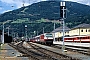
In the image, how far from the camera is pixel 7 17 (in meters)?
167

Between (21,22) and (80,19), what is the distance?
130ft

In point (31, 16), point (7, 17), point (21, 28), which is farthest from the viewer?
point (31, 16)

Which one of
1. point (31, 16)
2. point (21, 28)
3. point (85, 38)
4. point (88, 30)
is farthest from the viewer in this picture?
point (31, 16)

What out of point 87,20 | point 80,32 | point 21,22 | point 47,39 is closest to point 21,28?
point 21,22

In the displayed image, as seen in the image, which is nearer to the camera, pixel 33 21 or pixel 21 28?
pixel 21 28

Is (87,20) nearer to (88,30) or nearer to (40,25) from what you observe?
(40,25)

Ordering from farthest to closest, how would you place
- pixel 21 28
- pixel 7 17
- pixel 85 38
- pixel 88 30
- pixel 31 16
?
pixel 31 16, pixel 21 28, pixel 7 17, pixel 88 30, pixel 85 38

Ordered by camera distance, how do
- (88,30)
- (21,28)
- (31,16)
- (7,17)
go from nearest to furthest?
(88,30)
(7,17)
(21,28)
(31,16)

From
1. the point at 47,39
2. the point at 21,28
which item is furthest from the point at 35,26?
the point at 47,39

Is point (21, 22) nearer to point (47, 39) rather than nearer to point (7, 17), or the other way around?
point (7, 17)

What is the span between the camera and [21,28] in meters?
Answer: 180

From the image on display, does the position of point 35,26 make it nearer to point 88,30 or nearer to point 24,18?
point 24,18

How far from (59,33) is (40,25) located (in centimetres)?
3142

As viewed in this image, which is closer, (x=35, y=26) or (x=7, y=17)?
(x=7, y=17)
